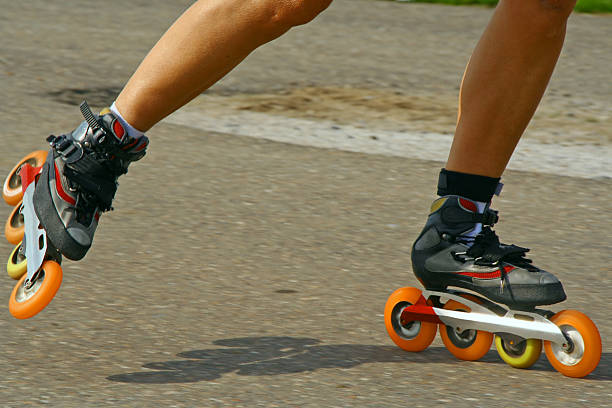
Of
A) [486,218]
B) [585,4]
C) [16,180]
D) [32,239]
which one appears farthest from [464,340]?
[585,4]

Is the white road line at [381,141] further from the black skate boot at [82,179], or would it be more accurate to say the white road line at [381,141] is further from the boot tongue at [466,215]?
the black skate boot at [82,179]

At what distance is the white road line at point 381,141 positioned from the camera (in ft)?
17.7

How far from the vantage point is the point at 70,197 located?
2814 millimetres

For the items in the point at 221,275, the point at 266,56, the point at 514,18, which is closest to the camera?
the point at 514,18

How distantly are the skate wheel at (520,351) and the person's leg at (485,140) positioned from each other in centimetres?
17

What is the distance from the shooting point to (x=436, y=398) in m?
2.67

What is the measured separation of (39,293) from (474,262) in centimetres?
119

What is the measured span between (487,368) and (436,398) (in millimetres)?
302

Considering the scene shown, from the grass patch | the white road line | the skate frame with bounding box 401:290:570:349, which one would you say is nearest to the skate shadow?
the skate frame with bounding box 401:290:570:349

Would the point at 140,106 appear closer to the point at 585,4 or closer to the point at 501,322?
the point at 501,322

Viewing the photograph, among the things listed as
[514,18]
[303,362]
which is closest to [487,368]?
[303,362]

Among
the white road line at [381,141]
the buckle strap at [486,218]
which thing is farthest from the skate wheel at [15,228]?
the white road line at [381,141]

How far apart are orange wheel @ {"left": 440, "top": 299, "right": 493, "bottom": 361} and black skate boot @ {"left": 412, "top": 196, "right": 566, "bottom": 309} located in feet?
0.26

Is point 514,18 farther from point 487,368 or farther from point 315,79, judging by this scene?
point 315,79
